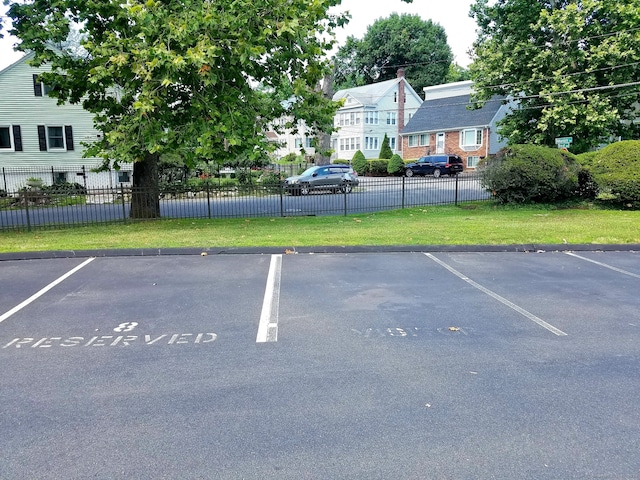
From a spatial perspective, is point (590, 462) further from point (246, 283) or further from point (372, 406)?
point (246, 283)

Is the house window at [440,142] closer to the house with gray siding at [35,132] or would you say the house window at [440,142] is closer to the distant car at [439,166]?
the distant car at [439,166]

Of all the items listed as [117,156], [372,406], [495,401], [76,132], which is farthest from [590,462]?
[76,132]

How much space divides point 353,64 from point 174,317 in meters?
72.5

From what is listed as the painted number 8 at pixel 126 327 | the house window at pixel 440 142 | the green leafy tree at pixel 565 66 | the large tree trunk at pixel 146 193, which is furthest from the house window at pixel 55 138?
the house window at pixel 440 142

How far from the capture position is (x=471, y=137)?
4619 cm

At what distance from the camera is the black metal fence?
658 inches

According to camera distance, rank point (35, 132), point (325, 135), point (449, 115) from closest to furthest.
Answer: point (35, 132)
point (325, 135)
point (449, 115)

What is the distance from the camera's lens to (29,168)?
98.1 ft

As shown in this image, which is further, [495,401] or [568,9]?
[568,9]

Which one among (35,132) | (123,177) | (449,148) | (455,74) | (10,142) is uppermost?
(455,74)

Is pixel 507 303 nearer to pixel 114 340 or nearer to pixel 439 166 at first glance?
pixel 114 340

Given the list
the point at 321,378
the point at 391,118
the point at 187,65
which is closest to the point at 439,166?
the point at 391,118

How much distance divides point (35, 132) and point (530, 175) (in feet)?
92.2

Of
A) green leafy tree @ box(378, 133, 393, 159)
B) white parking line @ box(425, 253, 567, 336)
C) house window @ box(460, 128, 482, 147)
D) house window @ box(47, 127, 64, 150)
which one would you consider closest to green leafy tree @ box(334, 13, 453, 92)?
green leafy tree @ box(378, 133, 393, 159)
